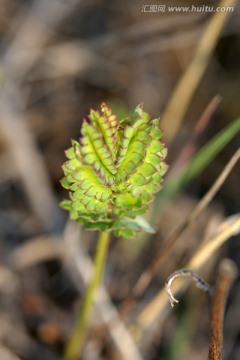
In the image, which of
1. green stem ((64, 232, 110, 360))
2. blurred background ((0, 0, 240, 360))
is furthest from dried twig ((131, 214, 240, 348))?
green stem ((64, 232, 110, 360))

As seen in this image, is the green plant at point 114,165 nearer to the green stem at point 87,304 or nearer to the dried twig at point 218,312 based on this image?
the green stem at point 87,304

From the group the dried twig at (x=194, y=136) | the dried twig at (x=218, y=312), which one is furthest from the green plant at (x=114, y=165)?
the dried twig at (x=194, y=136)

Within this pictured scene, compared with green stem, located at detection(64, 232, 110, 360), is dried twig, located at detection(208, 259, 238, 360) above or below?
below

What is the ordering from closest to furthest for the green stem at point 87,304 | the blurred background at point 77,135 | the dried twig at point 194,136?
the green stem at point 87,304 → the dried twig at point 194,136 → the blurred background at point 77,135

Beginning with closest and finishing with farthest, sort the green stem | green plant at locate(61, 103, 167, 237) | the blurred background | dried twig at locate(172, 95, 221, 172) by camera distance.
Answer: green plant at locate(61, 103, 167, 237)
the green stem
dried twig at locate(172, 95, 221, 172)
the blurred background

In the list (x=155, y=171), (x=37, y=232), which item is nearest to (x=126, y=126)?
(x=155, y=171)

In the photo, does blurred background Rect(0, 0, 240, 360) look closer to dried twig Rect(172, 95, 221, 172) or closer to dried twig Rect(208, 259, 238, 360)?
dried twig Rect(172, 95, 221, 172)
